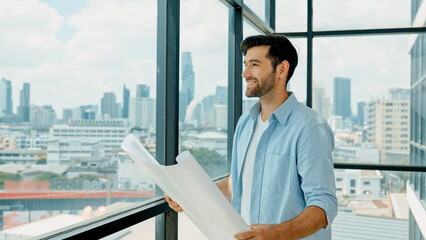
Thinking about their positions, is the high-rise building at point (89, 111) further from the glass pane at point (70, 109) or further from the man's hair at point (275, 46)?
the man's hair at point (275, 46)

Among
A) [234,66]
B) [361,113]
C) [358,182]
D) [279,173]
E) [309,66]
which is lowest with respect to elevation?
[358,182]

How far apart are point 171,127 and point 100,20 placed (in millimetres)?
566

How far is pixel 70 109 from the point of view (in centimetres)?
129

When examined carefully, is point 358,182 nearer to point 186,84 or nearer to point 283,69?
point 186,84

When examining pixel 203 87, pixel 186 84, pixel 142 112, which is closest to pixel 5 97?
pixel 142 112

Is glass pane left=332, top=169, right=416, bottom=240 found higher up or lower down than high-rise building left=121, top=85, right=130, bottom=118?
lower down

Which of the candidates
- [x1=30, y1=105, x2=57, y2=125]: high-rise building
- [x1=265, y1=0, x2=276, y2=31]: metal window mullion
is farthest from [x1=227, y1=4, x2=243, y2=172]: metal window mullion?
[x1=30, y1=105, x2=57, y2=125]: high-rise building

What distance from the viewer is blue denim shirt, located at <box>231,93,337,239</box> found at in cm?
117

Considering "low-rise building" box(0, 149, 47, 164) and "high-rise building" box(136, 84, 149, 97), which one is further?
"high-rise building" box(136, 84, 149, 97)

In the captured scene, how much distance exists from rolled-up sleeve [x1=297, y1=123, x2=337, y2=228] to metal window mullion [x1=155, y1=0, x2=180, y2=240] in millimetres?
722

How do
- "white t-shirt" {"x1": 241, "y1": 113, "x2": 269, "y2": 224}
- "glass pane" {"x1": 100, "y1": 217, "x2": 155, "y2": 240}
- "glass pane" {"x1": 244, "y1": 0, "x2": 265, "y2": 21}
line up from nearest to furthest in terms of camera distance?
"white t-shirt" {"x1": 241, "y1": 113, "x2": 269, "y2": 224} → "glass pane" {"x1": 100, "y1": 217, "x2": 155, "y2": 240} → "glass pane" {"x1": 244, "y1": 0, "x2": 265, "y2": 21}

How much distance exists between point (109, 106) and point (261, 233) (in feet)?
2.36

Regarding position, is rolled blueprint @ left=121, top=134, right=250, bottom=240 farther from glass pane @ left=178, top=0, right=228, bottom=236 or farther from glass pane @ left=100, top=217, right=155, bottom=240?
glass pane @ left=178, top=0, right=228, bottom=236

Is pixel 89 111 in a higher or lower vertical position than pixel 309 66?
lower
